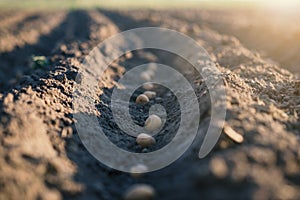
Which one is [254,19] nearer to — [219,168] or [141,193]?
[219,168]

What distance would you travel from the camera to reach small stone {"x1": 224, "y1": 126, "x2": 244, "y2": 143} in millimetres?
3314

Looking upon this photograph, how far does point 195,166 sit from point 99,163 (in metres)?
1.25

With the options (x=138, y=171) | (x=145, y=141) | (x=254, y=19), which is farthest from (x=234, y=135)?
(x=254, y=19)

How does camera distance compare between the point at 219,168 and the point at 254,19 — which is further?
the point at 254,19

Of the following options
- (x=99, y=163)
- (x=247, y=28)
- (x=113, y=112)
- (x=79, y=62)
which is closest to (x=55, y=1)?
(x=247, y=28)

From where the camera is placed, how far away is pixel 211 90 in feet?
14.8

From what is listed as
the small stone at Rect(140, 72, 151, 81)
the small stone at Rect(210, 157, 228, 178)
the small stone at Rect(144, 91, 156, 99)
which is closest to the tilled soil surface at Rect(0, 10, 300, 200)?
the small stone at Rect(210, 157, 228, 178)

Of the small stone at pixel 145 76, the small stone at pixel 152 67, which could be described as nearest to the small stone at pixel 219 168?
the small stone at pixel 145 76

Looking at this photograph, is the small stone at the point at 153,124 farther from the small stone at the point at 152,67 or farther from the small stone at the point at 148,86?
the small stone at the point at 152,67

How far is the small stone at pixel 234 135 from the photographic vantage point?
3.31m

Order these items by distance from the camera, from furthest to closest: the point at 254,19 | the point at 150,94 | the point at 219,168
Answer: the point at 254,19 < the point at 150,94 < the point at 219,168

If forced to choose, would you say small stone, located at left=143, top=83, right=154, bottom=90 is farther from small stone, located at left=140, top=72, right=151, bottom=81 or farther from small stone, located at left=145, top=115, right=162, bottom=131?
small stone, located at left=145, top=115, right=162, bottom=131

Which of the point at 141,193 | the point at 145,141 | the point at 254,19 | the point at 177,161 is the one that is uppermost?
the point at 254,19

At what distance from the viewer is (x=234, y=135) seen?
11.0 feet
